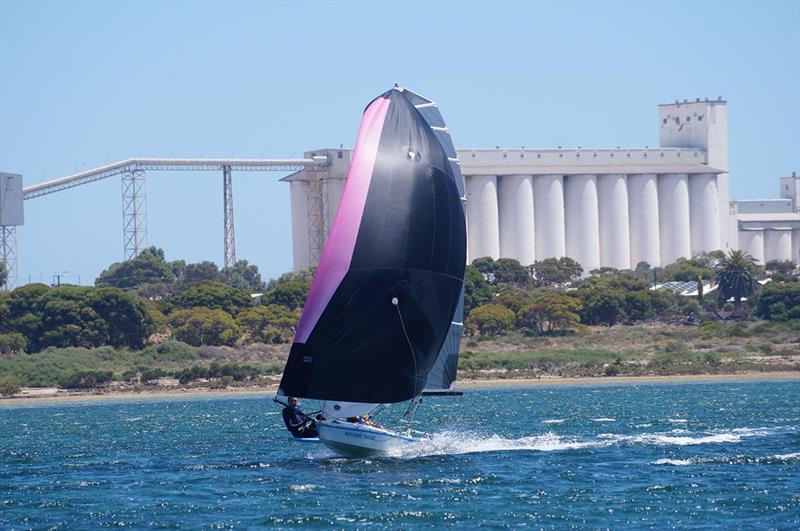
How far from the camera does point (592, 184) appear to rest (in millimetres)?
119750

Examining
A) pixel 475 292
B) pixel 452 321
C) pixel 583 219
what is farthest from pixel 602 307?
pixel 452 321

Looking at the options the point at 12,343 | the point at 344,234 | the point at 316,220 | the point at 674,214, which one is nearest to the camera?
the point at 344,234

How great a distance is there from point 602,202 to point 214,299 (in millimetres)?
44923

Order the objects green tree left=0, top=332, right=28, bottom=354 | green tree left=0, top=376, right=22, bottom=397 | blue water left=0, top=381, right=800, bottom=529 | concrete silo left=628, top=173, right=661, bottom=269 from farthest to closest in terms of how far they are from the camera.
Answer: concrete silo left=628, top=173, right=661, bottom=269 < green tree left=0, top=332, right=28, bottom=354 < green tree left=0, top=376, right=22, bottom=397 < blue water left=0, top=381, right=800, bottom=529

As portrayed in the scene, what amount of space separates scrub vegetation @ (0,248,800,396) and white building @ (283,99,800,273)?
17378mm

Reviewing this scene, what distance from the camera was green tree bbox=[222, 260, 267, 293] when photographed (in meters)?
108

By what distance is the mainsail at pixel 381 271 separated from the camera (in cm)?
3325

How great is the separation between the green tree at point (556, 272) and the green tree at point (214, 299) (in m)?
26.1

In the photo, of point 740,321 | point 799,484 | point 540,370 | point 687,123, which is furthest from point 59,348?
point 687,123

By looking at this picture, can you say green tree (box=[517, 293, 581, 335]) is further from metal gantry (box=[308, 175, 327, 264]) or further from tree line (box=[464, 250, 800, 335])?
metal gantry (box=[308, 175, 327, 264])

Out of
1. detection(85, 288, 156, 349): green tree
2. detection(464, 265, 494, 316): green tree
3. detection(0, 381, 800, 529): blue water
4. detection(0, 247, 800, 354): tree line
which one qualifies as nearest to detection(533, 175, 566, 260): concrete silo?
detection(0, 247, 800, 354): tree line

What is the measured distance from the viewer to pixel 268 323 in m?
82.2

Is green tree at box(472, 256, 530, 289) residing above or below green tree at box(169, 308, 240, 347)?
above

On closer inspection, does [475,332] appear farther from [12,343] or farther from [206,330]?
[12,343]
